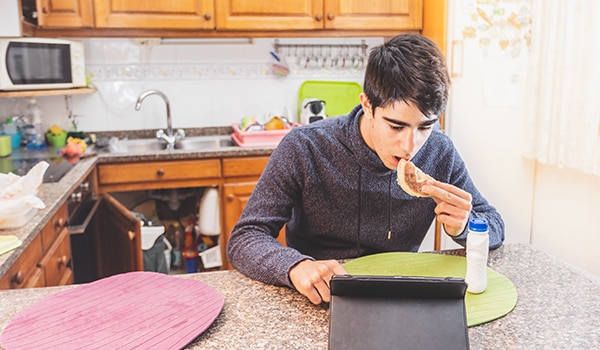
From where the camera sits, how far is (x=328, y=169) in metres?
1.56

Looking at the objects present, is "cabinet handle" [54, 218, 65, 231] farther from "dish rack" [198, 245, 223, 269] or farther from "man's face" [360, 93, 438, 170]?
"man's face" [360, 93, 438, 170]

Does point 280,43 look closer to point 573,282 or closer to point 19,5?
point 19,5

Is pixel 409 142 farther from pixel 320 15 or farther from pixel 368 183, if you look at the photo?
pixel 320 15

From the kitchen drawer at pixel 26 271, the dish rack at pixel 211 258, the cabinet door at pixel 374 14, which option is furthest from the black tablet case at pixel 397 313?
the cabinet door at pixel 374 14

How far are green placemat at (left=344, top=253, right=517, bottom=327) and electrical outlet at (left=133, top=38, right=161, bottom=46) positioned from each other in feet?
8.11

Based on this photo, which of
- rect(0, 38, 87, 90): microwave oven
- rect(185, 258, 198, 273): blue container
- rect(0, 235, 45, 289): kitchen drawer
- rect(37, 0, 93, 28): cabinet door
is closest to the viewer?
rect(0, 235, 45, 289): kitchen drawer

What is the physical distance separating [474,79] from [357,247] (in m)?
1.70

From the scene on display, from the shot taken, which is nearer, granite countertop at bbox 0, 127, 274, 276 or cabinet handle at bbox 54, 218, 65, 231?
granite countertop at bbox 0, 127, 274, 276

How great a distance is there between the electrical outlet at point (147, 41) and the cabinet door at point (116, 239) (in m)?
1.03

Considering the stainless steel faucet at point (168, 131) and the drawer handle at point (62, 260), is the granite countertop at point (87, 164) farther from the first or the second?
the drawer handle at point (62, 260)

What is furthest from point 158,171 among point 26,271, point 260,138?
point 26,271

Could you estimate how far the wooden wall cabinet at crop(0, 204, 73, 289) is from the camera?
1623 millimetres

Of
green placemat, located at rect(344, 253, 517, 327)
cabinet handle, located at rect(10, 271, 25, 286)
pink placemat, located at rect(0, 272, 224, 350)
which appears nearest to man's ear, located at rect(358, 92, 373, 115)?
green placemat, located at rect(344, 253, 517, 327)

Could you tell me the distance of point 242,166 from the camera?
120 inches
